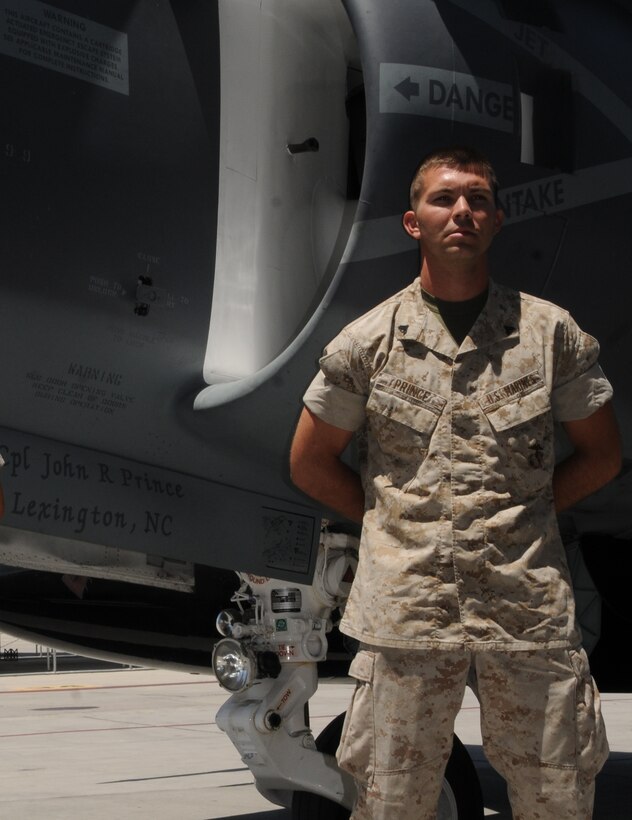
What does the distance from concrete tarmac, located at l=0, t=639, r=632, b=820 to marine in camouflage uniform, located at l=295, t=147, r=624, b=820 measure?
409cm

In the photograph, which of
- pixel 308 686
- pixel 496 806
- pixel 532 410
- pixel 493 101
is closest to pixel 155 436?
pixel 308 686

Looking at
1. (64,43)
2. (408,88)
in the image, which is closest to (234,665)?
(408,88)

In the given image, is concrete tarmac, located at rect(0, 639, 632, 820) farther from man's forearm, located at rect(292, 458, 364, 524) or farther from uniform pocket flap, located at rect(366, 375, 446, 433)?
uniform pocket flap, located at rect(366, 375, 446, 433)

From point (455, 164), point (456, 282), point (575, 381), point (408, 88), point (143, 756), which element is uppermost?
point (408, 88)

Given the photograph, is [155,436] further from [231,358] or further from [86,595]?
[86,595]

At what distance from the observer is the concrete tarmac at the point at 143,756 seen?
757cm

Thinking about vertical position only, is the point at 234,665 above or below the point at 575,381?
below

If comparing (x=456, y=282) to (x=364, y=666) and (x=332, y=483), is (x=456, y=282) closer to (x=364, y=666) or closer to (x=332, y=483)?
Answer: (x=332, y=483)

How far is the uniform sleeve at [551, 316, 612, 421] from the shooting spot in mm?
3072

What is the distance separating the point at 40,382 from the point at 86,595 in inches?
99.9

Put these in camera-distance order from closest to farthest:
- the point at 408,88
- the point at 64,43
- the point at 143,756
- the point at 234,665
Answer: the point at 64,43 < the point at 408,88 < the point at 234,665 < the point at 143,756

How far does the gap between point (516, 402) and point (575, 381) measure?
0.17 metres

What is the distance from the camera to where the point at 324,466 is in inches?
124

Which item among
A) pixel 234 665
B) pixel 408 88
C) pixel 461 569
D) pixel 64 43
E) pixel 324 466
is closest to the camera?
pixel 461 569
